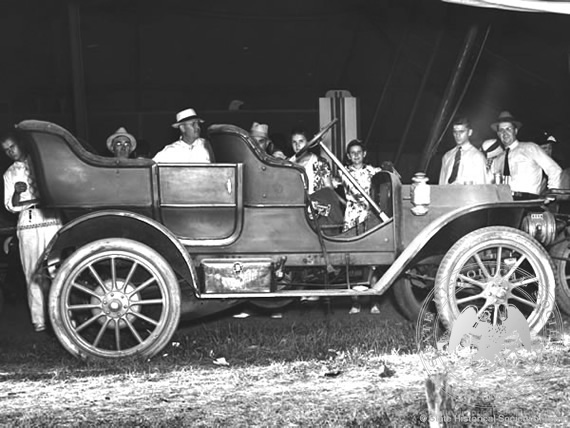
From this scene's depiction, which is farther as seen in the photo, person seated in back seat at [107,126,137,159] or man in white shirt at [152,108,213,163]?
person seated in back seat at [107,126,137,159]

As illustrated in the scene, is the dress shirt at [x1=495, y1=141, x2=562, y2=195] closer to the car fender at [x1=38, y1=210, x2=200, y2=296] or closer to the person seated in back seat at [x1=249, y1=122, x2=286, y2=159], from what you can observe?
the person seated in back seat at [x1=249, y1=122, x2=286, y2=159]

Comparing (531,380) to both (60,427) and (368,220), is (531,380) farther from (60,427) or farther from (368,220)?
(60,427)

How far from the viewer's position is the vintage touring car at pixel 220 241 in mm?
5559

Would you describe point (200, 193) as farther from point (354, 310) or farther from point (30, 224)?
point (354, 310)

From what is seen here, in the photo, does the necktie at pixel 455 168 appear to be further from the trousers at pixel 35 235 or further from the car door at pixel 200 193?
the trousers at pixel 35 235

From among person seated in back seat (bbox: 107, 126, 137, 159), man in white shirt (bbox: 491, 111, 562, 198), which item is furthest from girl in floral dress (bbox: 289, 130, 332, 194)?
man in white shirt (bbox: 491, 111, 562, 198)

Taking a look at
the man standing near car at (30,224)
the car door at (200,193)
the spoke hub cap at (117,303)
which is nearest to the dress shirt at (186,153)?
the car door at (200,193)

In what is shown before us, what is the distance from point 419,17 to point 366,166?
2.87m

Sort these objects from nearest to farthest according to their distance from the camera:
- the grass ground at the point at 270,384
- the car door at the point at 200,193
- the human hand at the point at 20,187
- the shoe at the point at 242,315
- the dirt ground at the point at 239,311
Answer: the grass ground at the point at 270,384 → the car door at the point at 200,193 → the human hand at the point at 20,187 → the dirt ground at the point at 239,311 → the shoe at the point at 242,315

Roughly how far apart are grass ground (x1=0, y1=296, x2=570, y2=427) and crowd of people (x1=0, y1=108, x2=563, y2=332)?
85 cm

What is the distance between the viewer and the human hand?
6.68m

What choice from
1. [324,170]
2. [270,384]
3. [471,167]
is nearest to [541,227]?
[471,167]

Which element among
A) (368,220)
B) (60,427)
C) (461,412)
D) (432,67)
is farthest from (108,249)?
(432,67)

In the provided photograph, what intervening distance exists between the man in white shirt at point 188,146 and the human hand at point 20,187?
107 centimetres
